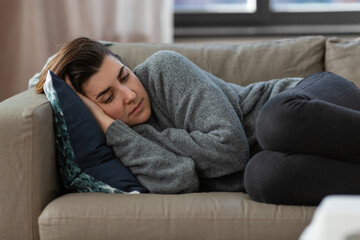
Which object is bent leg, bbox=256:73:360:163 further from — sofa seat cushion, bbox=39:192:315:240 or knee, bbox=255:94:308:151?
sofa seat cushion, bbox=39:192:315:240

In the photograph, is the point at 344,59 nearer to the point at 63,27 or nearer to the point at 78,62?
the point at 78,62

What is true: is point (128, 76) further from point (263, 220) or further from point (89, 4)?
point (89, 4)

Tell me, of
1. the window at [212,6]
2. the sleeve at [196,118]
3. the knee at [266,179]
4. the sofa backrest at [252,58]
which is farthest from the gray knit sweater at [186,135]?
the window at [212,6]

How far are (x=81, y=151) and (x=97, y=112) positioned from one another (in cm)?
14

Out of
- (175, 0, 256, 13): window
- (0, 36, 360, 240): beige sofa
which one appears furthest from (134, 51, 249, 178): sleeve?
(175, 0, 256, 13): window

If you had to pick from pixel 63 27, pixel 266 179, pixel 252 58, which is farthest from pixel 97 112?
pixel 63 27

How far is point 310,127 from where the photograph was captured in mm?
1397

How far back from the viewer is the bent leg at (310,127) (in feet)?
4.58

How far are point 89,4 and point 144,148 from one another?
1.49 meters

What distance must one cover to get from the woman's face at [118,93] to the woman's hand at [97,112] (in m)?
0.02

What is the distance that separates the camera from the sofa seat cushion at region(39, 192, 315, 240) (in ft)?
4.64

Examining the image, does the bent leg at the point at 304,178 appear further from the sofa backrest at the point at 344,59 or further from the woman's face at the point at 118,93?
the sofa backrest at the point at 344,59

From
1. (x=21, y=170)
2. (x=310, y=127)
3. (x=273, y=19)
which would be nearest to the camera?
(x=310, y=127)

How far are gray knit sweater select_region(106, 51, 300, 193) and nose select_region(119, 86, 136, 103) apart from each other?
0.08m
